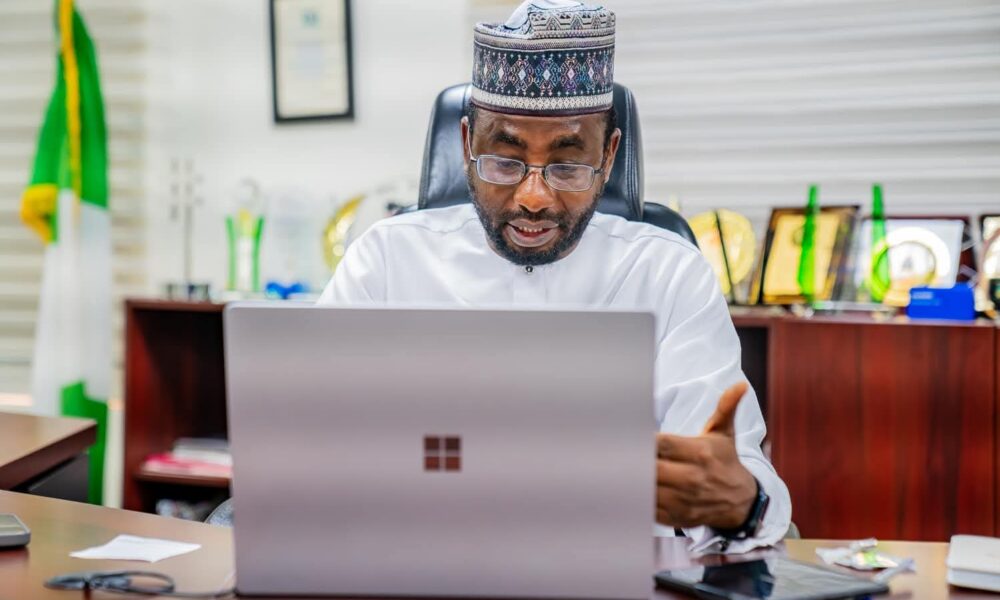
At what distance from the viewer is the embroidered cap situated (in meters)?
1.62

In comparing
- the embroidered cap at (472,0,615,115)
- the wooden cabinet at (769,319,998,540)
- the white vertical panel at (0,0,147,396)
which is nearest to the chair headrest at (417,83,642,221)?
the embroidered cap at (472,0,615,115)

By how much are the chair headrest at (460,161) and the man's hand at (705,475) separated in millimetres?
857

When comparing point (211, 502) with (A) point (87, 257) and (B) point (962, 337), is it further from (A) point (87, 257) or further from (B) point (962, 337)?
→ (B) point (962, 337)

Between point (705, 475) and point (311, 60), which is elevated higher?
point (311, 60)

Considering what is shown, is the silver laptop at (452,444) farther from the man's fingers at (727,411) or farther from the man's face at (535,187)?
the man's face at (535,187)

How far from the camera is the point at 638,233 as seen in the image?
1884mm

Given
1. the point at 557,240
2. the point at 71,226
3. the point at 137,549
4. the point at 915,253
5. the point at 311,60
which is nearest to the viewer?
the point at 137,549

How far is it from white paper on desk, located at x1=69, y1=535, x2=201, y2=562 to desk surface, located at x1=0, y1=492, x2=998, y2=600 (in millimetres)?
15

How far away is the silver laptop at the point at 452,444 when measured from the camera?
0.83 meters

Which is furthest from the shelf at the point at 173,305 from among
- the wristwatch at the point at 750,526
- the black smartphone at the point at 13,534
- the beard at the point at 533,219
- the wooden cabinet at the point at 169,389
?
the wristwatch at the point at 750,526

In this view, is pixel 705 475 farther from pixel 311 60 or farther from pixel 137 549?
pixel 311 60

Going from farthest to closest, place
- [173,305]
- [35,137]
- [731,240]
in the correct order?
[35,137] → [173,305] → [731,240]

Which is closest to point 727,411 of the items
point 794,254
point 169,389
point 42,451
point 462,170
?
point 462,170

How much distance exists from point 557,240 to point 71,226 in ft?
6.31
